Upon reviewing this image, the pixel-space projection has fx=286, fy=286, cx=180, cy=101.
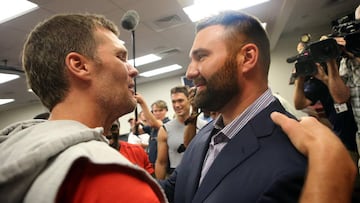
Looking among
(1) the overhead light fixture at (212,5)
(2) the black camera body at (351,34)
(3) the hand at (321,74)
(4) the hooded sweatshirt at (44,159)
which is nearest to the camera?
(4) the hooded sweatshirt at (44,159)

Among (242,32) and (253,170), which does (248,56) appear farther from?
(253,170)

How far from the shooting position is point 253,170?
78 centimetres

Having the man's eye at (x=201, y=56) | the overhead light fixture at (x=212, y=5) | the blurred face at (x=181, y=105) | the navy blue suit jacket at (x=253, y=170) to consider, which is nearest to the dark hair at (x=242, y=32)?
the man's eye at (x=201, y=56)

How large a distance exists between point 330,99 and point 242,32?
1.27 m

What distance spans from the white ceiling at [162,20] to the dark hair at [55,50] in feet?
8.08

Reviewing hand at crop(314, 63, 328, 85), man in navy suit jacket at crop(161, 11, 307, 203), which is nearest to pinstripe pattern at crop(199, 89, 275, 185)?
man in navy suit jacket at crop(161, 11, 307, 203)

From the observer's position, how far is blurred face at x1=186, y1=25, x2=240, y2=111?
1.05m

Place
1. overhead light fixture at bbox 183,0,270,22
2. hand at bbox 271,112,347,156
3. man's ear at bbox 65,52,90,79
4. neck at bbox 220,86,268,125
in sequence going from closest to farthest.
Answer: hand at bbox 271,112,347,156, man's ear at bbox 65,52,90,79, neck at bbox 220,86,268,125, overhead light fixture at bbox 183,0,270,22

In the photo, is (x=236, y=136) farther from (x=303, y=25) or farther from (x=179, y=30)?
(x=303, y=25)

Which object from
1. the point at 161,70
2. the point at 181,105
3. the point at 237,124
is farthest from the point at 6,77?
the point at 237,124

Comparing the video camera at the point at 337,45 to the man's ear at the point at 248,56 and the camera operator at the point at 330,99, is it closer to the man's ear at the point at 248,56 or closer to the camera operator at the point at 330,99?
the camera operator at the point at 330,99

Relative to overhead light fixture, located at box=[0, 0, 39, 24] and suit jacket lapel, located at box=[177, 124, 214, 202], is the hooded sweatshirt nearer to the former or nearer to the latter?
suit jacket lapel, located at box=[177, 124, 214, 202]

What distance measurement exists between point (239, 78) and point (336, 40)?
32.3 inches

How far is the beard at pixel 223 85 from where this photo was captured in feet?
3.44
